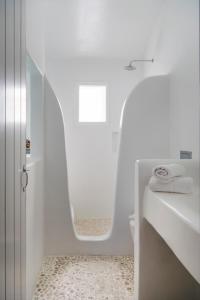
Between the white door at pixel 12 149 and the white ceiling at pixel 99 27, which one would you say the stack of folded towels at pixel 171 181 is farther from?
the white ceiling at pixel 99 27

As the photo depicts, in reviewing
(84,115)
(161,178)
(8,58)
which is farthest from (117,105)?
(8,58)

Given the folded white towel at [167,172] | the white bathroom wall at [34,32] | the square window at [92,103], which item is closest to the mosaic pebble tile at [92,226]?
the square window at [92,103]

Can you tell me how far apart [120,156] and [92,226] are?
56.0 inches

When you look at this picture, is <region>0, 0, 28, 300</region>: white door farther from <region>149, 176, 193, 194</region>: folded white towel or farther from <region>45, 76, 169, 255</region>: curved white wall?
<region>45, 76, 169, 255</region>: curved white wall

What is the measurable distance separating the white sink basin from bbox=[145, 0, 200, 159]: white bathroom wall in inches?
26.4

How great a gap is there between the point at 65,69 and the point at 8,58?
2895mm

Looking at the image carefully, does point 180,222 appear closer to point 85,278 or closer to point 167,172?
point 167,172

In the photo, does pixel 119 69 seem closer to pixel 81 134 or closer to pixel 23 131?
pixel 81 134

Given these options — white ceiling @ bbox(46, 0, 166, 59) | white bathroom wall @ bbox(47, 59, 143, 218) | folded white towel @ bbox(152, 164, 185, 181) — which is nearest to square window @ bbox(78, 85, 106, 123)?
white bathroom wall @ bbox(47, 59, 143, 218)

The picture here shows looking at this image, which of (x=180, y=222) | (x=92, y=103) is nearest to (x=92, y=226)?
(x=92, y=103)

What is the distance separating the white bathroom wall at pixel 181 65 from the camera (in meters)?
1.96

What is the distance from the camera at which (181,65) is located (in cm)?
223

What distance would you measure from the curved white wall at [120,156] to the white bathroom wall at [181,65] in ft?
0.56

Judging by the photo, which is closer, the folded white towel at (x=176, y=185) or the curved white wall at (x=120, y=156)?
the folded white towel at (x=176, y=185)
